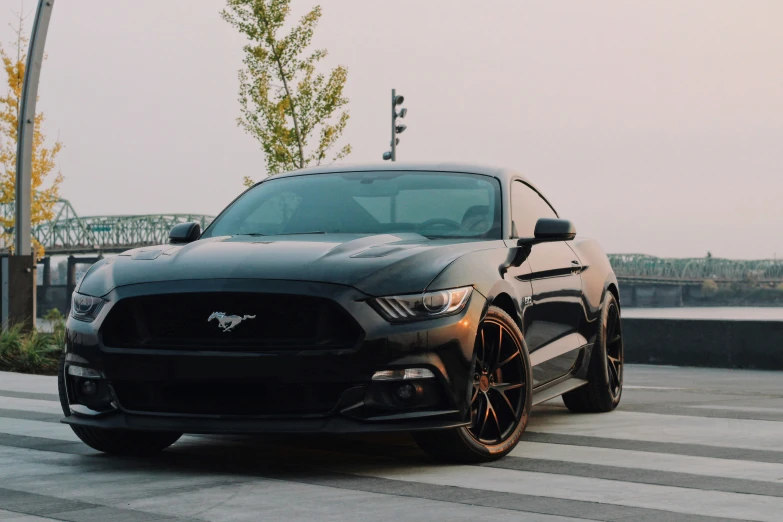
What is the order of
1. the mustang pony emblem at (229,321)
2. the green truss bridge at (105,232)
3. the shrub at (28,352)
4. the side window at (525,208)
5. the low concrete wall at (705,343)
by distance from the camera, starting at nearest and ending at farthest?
1. the mustang pony emblem at (229,321)
2. the side window at (525,208)
3. the shrub at (28,352)
4. the low concrete wall at (705,343)
5. the green truss bridge at (105,232)

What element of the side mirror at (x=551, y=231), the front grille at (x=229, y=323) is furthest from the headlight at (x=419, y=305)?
the side mirror at (x=551, y=231)

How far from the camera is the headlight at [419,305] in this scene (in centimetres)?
504

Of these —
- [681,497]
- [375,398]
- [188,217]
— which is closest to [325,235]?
[375,398]

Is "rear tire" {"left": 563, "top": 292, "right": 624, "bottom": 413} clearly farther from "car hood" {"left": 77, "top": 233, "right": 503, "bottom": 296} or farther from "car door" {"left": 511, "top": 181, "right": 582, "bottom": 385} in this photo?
"car hood" {"left": 77, "top": 233, "right": 503, "bottom": 296}

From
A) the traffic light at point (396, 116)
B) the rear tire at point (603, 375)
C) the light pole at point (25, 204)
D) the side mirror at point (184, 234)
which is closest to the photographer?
the side mirror at point (184, 234)

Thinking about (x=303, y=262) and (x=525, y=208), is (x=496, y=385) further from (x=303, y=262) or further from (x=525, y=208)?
(x=525, y=208)

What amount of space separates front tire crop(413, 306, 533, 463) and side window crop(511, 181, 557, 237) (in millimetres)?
1058

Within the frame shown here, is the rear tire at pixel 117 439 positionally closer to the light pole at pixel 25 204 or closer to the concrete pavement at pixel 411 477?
the concrete pavement at pixel 411 477

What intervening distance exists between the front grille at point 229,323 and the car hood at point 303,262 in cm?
11

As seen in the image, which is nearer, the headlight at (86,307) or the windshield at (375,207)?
the headlight at (86,307)

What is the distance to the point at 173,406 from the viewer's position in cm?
521

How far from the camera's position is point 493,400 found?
562 centimetres

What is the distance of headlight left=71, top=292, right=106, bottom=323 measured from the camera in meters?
5.43

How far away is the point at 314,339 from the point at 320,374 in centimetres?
16
